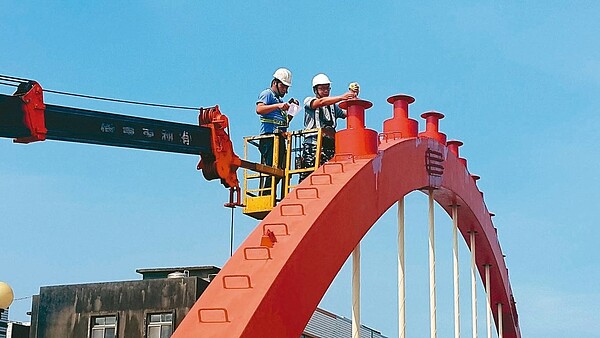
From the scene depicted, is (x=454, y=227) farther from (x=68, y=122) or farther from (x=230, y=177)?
(x=68, y=122)

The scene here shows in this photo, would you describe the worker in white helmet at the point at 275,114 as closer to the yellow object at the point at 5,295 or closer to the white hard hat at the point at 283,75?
the white hard hat at the point at 283,75

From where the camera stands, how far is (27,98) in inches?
452

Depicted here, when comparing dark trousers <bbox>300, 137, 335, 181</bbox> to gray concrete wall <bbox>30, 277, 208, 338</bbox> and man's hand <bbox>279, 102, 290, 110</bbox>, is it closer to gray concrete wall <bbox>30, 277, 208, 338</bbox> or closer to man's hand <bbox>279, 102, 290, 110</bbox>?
man's hand <bbox>279, 102, 290, 110</bbox>

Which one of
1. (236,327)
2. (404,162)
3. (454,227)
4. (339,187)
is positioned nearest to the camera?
(236,327)

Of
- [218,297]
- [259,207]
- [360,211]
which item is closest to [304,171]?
[259,207]

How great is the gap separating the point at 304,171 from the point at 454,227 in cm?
304

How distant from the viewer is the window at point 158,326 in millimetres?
23172

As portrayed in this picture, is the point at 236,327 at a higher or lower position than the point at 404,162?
lower

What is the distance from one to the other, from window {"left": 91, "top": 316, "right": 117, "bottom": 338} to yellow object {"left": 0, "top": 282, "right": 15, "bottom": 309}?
8.72 m

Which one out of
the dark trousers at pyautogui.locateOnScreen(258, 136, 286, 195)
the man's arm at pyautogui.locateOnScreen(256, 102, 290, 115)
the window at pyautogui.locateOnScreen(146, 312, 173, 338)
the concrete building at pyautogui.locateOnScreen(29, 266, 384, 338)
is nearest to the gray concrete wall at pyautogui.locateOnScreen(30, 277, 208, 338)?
the concrete building at pyautogui.locateOnScreen(29, 266, 384, 338)

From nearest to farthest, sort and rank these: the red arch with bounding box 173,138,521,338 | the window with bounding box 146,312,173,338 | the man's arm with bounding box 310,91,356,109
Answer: the red arch with bounding box 173,138,521,338 → the man's arm with bounding box 310,91,356,109 → the window with bounding box 146,312,173,338

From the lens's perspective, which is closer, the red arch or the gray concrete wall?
the red arch

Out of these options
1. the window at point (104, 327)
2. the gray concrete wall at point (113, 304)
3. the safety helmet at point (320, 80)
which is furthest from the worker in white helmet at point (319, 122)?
the window at point (104, 327)

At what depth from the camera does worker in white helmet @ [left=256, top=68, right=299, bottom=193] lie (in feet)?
45.6
